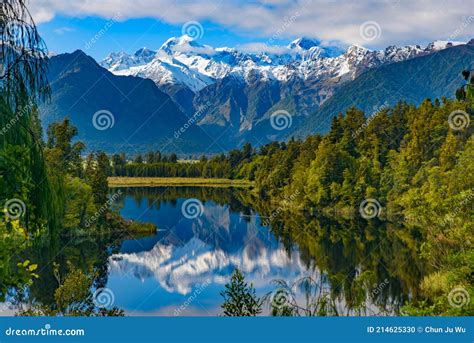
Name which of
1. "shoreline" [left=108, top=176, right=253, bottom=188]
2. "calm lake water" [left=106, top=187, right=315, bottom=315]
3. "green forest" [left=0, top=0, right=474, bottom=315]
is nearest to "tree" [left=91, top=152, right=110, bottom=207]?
"green forest" [left=0, top=0, right=474, bottom=315]

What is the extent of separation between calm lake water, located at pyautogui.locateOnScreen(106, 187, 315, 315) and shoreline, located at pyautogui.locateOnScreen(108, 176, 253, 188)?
53.1 m

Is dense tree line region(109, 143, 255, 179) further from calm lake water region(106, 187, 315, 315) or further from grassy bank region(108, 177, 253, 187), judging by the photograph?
calm lake water region(106, 187, 315, 315)

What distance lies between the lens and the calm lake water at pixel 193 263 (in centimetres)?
2849

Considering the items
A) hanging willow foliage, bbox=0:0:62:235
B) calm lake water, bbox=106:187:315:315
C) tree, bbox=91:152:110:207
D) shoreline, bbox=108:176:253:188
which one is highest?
hanging willow foliage, bbox=0:0:62:235

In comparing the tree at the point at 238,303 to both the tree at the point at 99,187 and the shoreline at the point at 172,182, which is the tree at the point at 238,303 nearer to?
the tree at the point at 99,187

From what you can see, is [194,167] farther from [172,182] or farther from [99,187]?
[99,187]

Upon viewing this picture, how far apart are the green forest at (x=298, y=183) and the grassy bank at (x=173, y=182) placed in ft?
10.2

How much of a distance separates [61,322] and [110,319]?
812mm

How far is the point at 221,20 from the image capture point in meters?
30.8

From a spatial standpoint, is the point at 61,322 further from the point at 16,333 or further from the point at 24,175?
the point at 24,175

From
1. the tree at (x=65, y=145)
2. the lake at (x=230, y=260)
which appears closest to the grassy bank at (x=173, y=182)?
the lake at (x=230, y=260)

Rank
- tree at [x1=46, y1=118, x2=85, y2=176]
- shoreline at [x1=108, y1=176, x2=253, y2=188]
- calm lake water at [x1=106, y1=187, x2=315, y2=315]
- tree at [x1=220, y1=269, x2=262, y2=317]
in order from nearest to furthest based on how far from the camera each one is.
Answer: tree at [x1=220, y1=269, x2=262, y2=317]
calm lake water at [x1=106, y1=187, x2=315, y2=315]
tree at [x1=46, y1=118, x2=85, y2=176]
shoreline at [x1=108, y1=176, x2=253, y2=188]

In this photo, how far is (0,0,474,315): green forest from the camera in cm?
617

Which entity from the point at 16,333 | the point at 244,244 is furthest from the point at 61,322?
the point at 244,244
